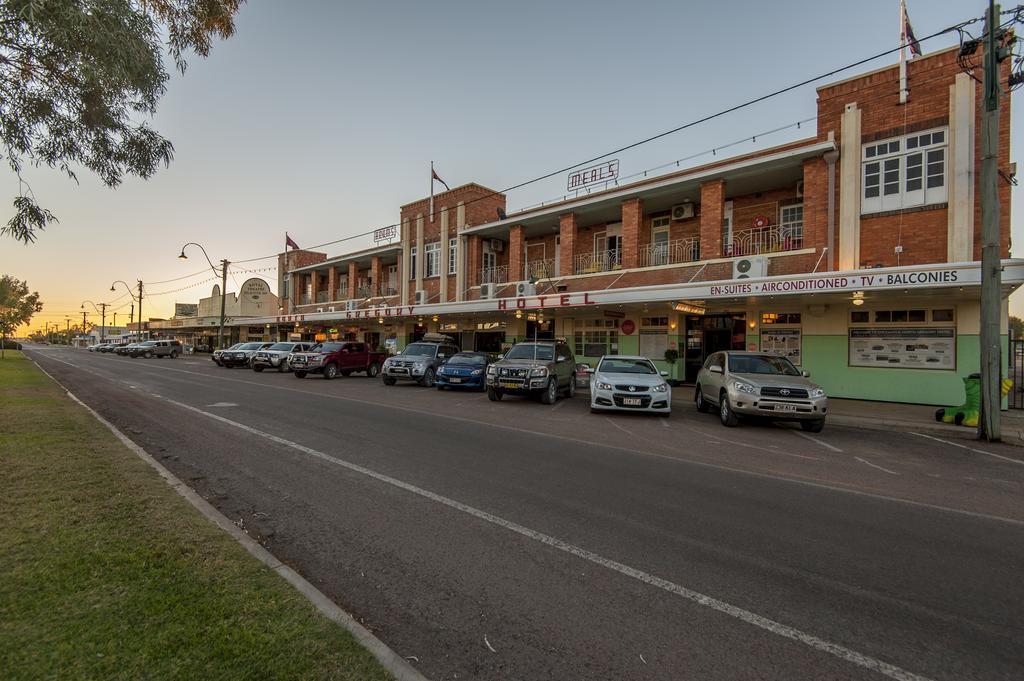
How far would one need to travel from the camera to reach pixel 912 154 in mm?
15227

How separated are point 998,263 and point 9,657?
49.4 feet

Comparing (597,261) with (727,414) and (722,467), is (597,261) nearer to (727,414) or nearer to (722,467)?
(727,414)

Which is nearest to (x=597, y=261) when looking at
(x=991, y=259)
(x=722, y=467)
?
(x=991, y=259)

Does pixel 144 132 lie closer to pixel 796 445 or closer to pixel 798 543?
pixel 798 543

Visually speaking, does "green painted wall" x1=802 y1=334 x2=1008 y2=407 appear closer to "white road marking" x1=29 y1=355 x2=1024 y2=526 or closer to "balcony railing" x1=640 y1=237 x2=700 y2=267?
"balcony railing" x1=640 y1=237 x2=700 y2=267

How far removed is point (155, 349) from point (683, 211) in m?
52.1

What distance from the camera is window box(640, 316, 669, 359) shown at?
68.3ft

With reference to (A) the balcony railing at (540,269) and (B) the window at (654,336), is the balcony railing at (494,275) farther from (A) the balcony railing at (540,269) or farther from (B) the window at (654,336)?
(B) the window at (654,336)

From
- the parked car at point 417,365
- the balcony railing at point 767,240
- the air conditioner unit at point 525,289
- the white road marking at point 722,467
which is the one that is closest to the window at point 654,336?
the balcony railing at point 767,240

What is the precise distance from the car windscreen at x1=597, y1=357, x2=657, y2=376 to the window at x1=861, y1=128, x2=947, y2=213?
371 inches

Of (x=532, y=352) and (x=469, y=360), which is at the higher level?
(x=532, y=352)

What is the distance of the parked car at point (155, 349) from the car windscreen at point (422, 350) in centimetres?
4203

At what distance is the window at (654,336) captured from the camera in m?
20.8

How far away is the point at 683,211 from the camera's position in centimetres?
2116
